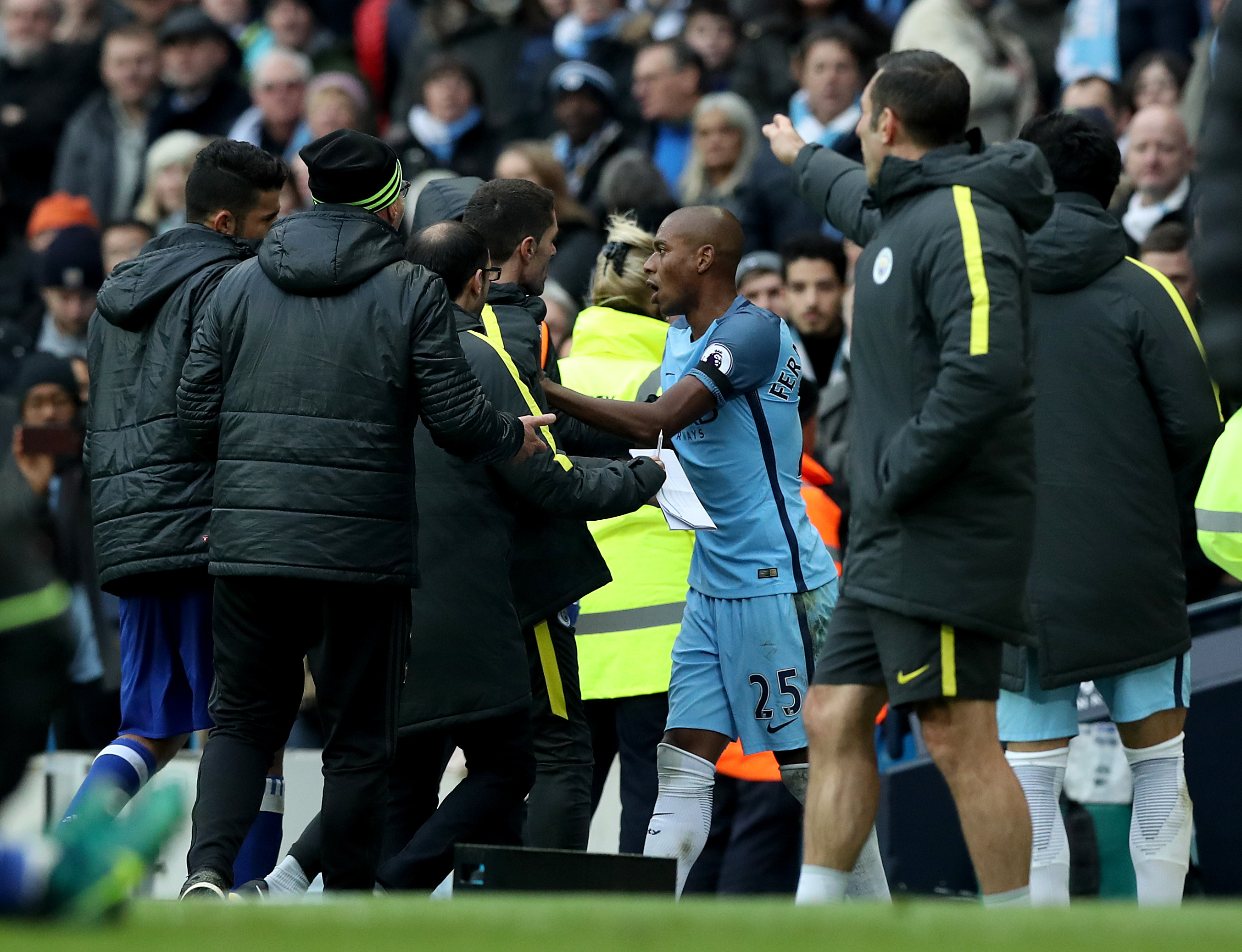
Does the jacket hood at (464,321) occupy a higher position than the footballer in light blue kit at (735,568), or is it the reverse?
the jacket hood at (464,321)

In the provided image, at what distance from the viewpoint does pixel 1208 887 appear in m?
7.29

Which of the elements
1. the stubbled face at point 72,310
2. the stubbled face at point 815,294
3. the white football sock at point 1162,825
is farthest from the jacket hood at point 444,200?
the stubbled face at point 72,310

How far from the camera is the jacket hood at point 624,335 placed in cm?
656

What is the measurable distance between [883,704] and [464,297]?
176 cm

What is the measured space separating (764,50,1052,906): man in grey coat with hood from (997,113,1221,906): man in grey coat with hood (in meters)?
0.91

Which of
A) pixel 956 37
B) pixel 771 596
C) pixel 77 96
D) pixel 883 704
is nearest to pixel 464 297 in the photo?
pixel 771 596

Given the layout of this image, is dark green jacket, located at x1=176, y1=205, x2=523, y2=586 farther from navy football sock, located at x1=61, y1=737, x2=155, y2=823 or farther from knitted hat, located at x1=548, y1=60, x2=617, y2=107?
knitted hat, located at x1=548, y1=60, x2=617, y2=107

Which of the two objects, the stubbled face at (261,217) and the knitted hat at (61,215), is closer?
the stubbled face at (261,217)

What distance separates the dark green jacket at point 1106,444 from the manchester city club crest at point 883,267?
3.19 feet

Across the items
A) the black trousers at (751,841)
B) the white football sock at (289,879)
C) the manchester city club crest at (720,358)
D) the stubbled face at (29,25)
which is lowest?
the black trousers at (751,841)

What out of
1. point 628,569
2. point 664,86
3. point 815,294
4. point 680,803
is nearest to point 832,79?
point 664,86

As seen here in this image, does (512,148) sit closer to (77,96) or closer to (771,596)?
(771,596)

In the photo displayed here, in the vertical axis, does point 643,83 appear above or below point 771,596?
above

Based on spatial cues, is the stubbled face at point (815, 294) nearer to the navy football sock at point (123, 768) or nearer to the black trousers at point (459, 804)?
the black trousers at point (459, 804)
